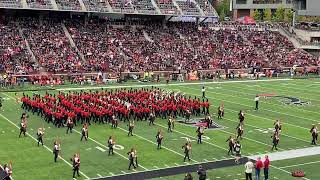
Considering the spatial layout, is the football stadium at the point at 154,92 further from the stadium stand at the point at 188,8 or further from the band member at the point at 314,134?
the stadium stand at the point at 188,8

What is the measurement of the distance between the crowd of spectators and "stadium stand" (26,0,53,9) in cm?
198

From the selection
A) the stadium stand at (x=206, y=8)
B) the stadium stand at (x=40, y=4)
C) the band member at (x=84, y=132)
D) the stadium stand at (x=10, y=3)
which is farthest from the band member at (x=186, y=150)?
the stadium stand at (x=206, y=8)

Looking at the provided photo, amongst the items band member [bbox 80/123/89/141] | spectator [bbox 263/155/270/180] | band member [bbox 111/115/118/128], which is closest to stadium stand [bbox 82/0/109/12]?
band member [bbox 111/115/118/128]

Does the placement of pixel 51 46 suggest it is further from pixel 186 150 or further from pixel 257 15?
pixel 257 15

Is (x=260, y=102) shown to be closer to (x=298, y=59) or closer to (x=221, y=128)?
(x=221, y=128)

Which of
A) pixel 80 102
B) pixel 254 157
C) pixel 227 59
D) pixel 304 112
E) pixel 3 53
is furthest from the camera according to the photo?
pixel 227 59

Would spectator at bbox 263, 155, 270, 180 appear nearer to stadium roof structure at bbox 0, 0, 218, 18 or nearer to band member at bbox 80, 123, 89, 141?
band member at bbox 80, 123, 89, 141

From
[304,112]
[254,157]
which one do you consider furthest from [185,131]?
[304,112]

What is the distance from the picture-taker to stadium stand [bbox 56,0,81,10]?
187 ft

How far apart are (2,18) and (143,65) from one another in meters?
15.3

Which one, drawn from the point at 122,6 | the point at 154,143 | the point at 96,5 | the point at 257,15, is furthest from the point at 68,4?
the point at 257,15

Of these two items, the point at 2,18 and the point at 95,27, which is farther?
the point at 95,27

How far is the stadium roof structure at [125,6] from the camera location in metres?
55.5

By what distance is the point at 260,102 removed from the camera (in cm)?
3775
